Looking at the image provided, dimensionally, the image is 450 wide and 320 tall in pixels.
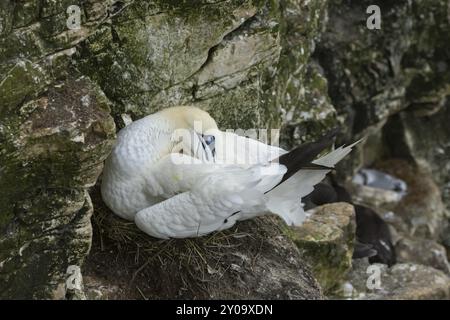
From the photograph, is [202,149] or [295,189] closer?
[202,149]

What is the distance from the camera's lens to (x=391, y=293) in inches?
319

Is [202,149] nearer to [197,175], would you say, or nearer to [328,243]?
[197,175]

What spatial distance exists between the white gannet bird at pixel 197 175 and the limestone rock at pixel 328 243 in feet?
6.57

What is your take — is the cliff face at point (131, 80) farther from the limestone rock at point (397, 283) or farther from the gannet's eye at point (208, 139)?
the limestone rock at point (397, 283)

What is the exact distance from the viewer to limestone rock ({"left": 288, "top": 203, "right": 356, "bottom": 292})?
739 cm

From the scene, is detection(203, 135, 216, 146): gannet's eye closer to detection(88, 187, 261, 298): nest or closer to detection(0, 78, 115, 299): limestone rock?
detection(88, 187, 261, 298): nest

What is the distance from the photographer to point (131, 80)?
18.6ft

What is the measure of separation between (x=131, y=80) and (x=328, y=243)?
109 inches

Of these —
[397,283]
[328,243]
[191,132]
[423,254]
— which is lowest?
[423,254]

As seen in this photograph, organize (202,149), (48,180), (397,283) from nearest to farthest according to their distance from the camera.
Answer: (48,180) < (202,149) < (397,283)

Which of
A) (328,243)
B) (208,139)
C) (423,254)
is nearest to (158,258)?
(208,139)

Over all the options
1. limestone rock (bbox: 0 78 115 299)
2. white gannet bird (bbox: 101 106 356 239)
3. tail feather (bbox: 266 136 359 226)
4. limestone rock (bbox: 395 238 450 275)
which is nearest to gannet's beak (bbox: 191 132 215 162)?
white gannet bird (bbox: 101 106 356 239)

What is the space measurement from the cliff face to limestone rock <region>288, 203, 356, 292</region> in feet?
3.00

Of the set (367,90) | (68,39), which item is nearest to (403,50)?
(367,90)
